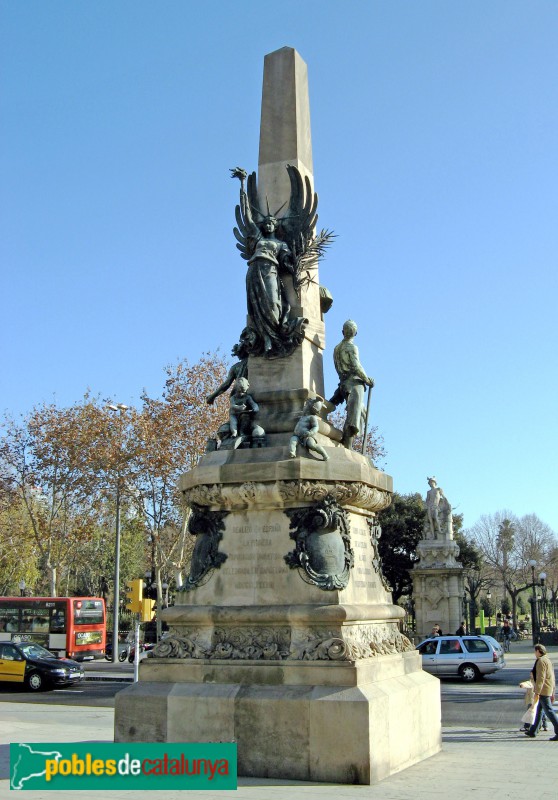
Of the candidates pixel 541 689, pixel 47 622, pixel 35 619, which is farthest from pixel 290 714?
pixel 35 619

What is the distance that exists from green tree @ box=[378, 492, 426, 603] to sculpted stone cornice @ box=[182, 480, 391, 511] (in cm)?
3802

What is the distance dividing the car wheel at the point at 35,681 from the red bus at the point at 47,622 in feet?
31.5

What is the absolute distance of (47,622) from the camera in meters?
35.1

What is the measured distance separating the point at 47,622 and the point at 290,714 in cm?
2877

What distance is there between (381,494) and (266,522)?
1753mm

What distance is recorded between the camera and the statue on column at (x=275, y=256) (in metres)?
11.1

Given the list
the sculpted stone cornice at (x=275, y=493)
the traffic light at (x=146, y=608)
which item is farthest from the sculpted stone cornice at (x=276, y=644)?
the traffic light at (x=146, y=608)

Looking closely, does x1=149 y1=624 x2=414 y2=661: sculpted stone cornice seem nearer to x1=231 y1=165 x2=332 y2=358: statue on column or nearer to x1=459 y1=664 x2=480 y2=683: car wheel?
x1=231 y1=165 x2=332 y2=358: statue on column

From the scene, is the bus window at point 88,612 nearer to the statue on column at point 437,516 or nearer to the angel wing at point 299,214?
the statue on column at point 437,516

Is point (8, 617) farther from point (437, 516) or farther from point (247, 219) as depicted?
point (247, 219)

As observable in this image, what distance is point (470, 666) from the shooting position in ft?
81.6

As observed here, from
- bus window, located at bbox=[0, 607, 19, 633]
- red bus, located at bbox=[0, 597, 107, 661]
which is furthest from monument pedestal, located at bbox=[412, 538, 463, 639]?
bus window, located at bbox=[0, 607, 19, 633]

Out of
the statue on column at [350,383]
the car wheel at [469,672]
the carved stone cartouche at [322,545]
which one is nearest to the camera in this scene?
the carved stone cartouche at [322,545]

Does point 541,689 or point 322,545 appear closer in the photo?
point 322,545
